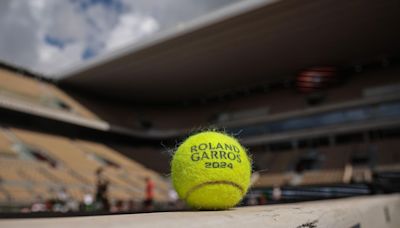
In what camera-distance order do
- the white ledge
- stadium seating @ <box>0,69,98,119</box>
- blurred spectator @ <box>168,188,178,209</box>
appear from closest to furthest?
1. the white ledge
2. blurred spectator @ <box>168,188,178,209</box>
3. stadium seating @ <box>0,69,98,119</box>

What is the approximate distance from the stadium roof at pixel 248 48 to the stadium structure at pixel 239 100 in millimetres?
81

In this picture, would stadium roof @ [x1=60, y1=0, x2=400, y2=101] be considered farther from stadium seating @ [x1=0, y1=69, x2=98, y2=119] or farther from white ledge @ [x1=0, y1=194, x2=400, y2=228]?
white ledge @ [x1=0, y1=194, x2=400, y2=228]

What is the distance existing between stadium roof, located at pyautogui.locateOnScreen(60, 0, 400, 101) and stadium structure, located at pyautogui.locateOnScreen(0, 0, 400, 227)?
8 centimetres

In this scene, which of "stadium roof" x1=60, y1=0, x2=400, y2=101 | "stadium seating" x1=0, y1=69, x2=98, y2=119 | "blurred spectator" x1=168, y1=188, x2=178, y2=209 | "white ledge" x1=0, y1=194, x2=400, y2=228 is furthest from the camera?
"stadium seating" x1=0, y1=69, x2=98, y2=119

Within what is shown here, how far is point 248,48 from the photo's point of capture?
2170 centimetres

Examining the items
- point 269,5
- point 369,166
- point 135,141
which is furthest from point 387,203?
point 135,141

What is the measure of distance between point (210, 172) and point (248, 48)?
65.3 feet

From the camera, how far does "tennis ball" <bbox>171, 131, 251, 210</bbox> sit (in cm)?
256

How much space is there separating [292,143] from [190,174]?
2433 centimetres

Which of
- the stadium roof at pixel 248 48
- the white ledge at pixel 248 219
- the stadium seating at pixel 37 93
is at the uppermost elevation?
the stadium roof at pixel 248 48

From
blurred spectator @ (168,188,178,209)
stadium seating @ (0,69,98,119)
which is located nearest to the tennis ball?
blurred spectator @ (168,188,178,209)

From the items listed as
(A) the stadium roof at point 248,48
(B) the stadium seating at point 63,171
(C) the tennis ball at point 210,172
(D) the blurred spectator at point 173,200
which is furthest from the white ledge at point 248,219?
(A) the stadium roof at point 248,48

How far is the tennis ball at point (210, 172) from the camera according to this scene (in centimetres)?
256

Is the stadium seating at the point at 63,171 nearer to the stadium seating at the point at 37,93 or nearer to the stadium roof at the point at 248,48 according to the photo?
the stadium seating at the point at 37,93
